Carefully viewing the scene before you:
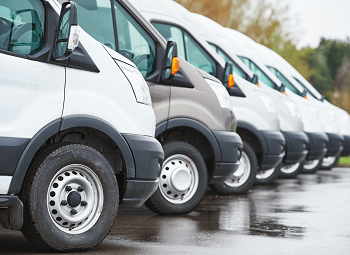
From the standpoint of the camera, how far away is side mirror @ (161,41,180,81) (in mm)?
6404

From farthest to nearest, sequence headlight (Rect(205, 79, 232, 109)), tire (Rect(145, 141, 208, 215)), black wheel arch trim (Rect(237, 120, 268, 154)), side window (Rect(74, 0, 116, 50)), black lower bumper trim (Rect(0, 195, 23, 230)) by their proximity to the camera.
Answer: black wheel arch trim (Rect(237, 120, 268, 154)) → headlight (Rect(205, 79, 232, 109)) → tire (Rect(145, 141, 208, 215)) → side window (Rect(74, 0, 116, 50)) → black lower bumper trim (Rect(0, 195, 23, 230))

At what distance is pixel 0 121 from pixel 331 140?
11879 millimetres

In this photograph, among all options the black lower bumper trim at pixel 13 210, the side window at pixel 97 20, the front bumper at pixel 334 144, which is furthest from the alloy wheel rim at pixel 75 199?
the front bumper at pixel 334 144

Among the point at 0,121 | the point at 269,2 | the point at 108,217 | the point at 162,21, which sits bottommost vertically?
the point at 108,217

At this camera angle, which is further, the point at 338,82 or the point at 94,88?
the point at 338,82

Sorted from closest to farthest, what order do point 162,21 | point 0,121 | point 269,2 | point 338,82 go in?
point 0,121 < point 162,21 < point 269,2 < point 338,82

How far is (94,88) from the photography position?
4.67 m

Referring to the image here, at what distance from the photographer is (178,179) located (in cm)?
685

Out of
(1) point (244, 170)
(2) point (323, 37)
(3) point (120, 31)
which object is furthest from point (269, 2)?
(2) point (323, 37)

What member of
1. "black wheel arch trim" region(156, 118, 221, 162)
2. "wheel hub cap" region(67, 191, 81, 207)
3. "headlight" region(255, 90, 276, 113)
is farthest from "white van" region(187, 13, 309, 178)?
"wheel hub cap" region(67, 191, 81, 207)

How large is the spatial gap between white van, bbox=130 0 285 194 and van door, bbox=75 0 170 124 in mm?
1233

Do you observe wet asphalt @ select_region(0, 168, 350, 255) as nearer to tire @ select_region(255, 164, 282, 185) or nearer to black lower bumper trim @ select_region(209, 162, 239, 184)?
black lower bumper trim @ select_region(209, 162, 239, 184)

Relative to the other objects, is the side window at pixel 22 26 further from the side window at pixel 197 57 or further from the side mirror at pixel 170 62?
the side window at pixel 197 57

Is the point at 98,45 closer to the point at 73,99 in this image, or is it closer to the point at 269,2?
the point at 73,99
